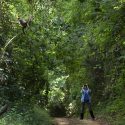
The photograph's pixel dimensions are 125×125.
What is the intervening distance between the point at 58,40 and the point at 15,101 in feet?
25.6

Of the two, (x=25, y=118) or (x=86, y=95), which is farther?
(x=86, y=95)

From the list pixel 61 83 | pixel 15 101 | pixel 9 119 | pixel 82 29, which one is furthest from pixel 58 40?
pixel 61 83

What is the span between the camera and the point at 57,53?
2553 centimetres

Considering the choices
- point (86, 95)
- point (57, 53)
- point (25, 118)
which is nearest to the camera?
point (25, 118)

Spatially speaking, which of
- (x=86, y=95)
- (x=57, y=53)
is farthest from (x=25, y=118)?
(x=57, y=53)

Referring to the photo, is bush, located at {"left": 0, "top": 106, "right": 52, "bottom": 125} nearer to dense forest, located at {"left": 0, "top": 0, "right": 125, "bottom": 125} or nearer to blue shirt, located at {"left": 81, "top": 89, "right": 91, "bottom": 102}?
dense forest, located at {"left": 0, "top": 0, "right": 125, "bottom": 125}

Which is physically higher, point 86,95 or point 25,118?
point 86,95

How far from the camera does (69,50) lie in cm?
2675

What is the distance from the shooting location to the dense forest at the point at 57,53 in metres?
16.8

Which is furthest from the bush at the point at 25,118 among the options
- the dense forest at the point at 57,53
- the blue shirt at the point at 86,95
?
the blue shirt at the point at 86,95

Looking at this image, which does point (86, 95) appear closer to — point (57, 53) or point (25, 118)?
point (57, 53)

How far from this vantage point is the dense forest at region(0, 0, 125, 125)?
16.8 m

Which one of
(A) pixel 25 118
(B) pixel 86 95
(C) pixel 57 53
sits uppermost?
(C) pixel 57 53

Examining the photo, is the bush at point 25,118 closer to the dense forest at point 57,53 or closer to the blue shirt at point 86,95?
the dense forest at point 57,53
